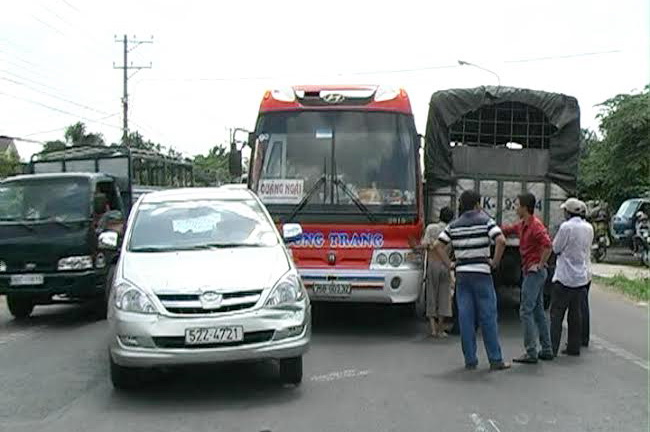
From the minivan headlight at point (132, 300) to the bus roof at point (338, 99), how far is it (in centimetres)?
412

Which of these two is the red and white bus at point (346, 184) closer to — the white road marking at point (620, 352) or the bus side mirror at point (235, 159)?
the bus side mirror at point (235, 159)

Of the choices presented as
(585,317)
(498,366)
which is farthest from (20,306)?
(585,317)

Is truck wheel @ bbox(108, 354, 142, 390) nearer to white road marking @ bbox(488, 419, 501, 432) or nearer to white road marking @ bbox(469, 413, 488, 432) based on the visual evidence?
white road marking @ bbox(469, 413, 488, 432)

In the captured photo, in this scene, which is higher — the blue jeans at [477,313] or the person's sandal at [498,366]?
the blue jeans at [477,313]

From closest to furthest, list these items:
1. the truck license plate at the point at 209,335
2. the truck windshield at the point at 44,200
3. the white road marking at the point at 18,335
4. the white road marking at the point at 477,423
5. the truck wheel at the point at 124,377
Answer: the white road marking at the point at 477,423, the truck license plate at the point at 209,335, the truck wheel at the point at 124,377, the white road marking at the point at 18,335, the truck windshield at the point at 44,200

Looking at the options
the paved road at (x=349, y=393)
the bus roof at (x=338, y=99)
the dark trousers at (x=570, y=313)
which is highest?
the bus roof at (x=338, y=99)

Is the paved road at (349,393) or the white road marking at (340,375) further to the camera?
the white road marking at (340,375)

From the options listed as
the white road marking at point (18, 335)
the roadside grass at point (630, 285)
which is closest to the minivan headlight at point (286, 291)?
the white road marking at point (18, 335)

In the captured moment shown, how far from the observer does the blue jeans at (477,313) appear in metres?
8.16

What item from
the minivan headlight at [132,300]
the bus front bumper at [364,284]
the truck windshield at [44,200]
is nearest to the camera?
the minivan headlight at [132,300]

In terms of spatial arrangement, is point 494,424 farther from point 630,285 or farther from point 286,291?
point 630,285

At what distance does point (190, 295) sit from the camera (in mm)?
6699

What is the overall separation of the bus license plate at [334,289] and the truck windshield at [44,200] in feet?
12.2

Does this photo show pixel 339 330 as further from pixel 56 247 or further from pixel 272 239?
pixel 56 247
